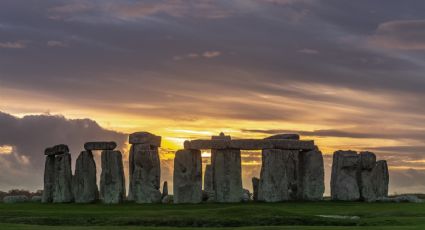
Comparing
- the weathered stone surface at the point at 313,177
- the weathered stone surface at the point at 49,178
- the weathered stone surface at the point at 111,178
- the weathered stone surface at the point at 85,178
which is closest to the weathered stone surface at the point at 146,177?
the weathered stone surface at the point at 111,178

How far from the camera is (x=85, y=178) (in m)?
51.4

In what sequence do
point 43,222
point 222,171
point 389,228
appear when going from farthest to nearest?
point 222,171, point 43,222, point 389,228

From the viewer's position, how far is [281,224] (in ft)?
120

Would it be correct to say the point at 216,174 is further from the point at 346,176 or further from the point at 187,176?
the point at 346,176

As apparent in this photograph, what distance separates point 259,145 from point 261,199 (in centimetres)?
326

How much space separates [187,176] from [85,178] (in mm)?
6428

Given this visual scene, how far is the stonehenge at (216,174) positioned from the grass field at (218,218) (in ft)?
16.7

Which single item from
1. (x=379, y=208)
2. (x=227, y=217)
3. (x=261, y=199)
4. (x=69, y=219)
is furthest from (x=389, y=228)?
(x=261, y=199)

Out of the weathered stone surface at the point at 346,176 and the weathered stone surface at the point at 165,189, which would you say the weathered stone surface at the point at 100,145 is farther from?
the weathered stone surface at the point at 346,176

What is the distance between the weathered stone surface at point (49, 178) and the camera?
5352 centimetres

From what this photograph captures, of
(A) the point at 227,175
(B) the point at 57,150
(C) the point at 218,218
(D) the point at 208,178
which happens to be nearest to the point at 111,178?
(B) the point at 57,150

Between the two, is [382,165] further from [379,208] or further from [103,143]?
[103,143]

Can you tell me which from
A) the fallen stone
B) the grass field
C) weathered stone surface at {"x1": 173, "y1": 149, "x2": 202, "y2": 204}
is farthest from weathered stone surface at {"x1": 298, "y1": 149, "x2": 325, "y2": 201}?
the fallen stone

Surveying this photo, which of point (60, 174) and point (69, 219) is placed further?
point (60, 174)
